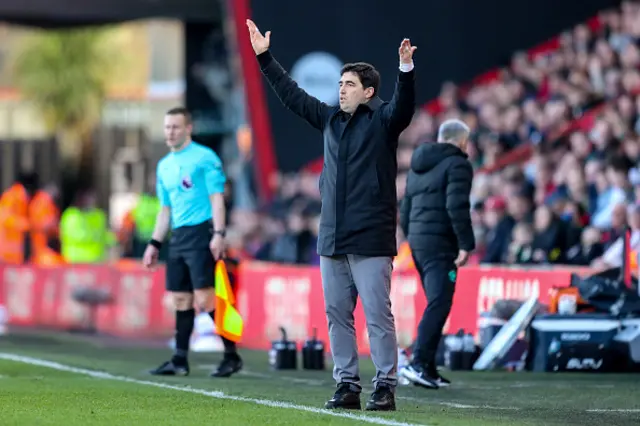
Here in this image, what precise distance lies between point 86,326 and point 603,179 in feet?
25.9

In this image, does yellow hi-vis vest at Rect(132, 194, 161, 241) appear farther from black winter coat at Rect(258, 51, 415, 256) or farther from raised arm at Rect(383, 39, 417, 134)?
raised arm at Rect(383, 39, 417, 134)

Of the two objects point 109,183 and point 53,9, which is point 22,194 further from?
point 109,183

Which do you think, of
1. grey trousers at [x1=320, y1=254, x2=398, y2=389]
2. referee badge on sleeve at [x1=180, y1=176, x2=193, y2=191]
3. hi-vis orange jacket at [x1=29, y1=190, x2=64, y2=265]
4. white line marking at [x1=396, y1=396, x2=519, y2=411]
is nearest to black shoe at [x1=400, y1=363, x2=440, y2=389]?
white line marking at [x1=396, y1=396, x2=519, y2=411]

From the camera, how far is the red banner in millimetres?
15859

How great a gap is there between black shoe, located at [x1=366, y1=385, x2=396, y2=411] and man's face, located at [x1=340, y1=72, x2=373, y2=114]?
66.0 inches

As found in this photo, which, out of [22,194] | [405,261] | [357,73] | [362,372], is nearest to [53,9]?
[22,194]

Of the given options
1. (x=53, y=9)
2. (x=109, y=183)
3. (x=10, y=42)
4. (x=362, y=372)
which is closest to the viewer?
(x=362, y=372)

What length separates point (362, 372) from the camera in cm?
1414

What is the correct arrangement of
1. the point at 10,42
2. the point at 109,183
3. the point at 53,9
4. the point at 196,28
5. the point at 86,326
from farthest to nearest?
A: 1. the point at 10,42
2. the point at 109,183
3. the point at 196,28
4. the point at 53,9
5. the point at 86,326

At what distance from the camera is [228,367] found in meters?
13.4

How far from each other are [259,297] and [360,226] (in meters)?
9.82

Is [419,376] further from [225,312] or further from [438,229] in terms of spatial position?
[225,312]

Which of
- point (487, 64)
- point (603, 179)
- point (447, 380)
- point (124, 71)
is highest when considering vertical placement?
point (124, 71)

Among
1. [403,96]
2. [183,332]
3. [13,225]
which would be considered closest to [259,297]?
[183,332]
